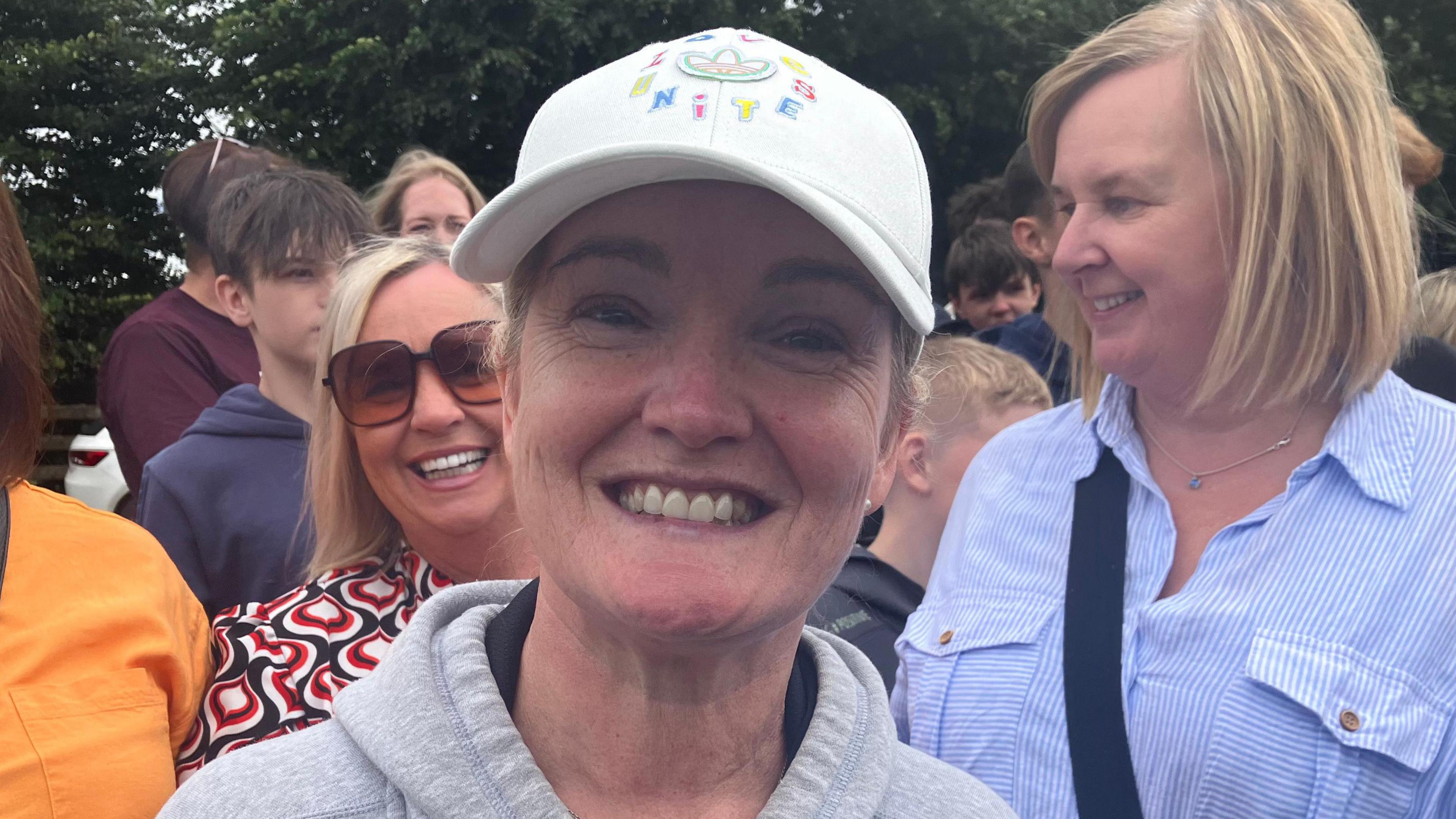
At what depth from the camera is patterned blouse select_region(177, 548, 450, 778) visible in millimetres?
2020

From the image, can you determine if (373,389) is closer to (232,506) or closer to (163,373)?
(232,506)

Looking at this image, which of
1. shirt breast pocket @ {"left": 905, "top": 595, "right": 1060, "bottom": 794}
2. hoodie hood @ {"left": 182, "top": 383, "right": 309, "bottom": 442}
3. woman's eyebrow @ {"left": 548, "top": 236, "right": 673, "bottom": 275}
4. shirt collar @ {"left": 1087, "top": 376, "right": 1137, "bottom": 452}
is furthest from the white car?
woman's eyebrow @ {"left": 548, "top": 236, "right": 673, "bottom": 275}

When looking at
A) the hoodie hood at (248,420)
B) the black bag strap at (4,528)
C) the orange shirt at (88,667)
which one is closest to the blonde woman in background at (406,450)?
the orange shirt at (88,667)

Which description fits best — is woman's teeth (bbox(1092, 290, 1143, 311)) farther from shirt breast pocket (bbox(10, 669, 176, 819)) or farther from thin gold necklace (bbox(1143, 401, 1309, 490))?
shirt breast pocket (bbox(10, 669, 176, 819))

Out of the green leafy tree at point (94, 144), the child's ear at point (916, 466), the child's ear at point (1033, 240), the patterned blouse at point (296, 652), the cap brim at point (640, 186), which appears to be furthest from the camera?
the green leafy tree at point (94, 144)

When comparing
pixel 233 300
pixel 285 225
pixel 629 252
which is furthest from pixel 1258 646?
pixel 233 300

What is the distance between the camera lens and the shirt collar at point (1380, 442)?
190 cm

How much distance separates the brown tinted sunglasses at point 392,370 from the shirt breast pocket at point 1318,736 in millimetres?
1473

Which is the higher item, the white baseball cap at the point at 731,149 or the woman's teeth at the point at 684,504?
the white baseball cap at the point at 731,149

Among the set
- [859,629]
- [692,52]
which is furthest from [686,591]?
[859,629]

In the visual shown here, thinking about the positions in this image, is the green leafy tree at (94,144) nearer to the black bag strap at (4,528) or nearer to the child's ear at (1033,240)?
the child's ear at (1033,240)

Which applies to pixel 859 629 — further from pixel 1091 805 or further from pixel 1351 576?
pixel 1351 576

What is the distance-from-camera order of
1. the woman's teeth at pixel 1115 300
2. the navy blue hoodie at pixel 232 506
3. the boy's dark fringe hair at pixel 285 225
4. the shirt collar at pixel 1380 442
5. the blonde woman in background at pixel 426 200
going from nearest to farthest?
the shirt collar at pixel 1380 442 → the woman's teeth at pixel 1115 300 → the navy blue hoodie at pixel 232 506 → the boy's dark fringe hair at pixel 285 225 → the blonde woman in background at pixel 426 200

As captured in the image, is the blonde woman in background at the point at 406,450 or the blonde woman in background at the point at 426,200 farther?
the blonde woman in background at the point at 426,200
